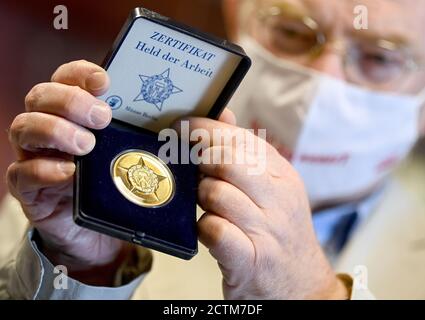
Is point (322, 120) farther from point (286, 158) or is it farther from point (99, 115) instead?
point (99, 115)

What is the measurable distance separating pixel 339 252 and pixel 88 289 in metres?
0.60

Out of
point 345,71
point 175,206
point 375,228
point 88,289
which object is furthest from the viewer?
point 375,228

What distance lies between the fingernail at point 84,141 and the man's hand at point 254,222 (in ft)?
0.38

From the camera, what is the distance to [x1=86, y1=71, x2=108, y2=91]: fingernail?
552mm

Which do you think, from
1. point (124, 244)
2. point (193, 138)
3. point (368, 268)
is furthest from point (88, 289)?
point (368, 268)

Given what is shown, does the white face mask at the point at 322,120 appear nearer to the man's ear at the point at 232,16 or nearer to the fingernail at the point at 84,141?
the man's ear at the point at 232,16

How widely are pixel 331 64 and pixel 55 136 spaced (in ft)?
2.08

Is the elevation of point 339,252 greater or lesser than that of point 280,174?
lesser

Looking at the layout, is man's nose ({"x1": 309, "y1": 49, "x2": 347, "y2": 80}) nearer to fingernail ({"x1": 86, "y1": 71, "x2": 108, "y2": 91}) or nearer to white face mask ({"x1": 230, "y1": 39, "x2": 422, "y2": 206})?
white face mask ({"x1": 230, "y1": 39, "x2": 422, "y2": 206})

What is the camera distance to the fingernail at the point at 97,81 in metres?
0.55

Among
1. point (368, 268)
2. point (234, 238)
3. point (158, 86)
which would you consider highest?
point (158, 86)

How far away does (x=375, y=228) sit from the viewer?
1175 mm

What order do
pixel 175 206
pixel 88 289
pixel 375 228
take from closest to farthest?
pixel 175 206, pixel 88 289, pixel 375 228
